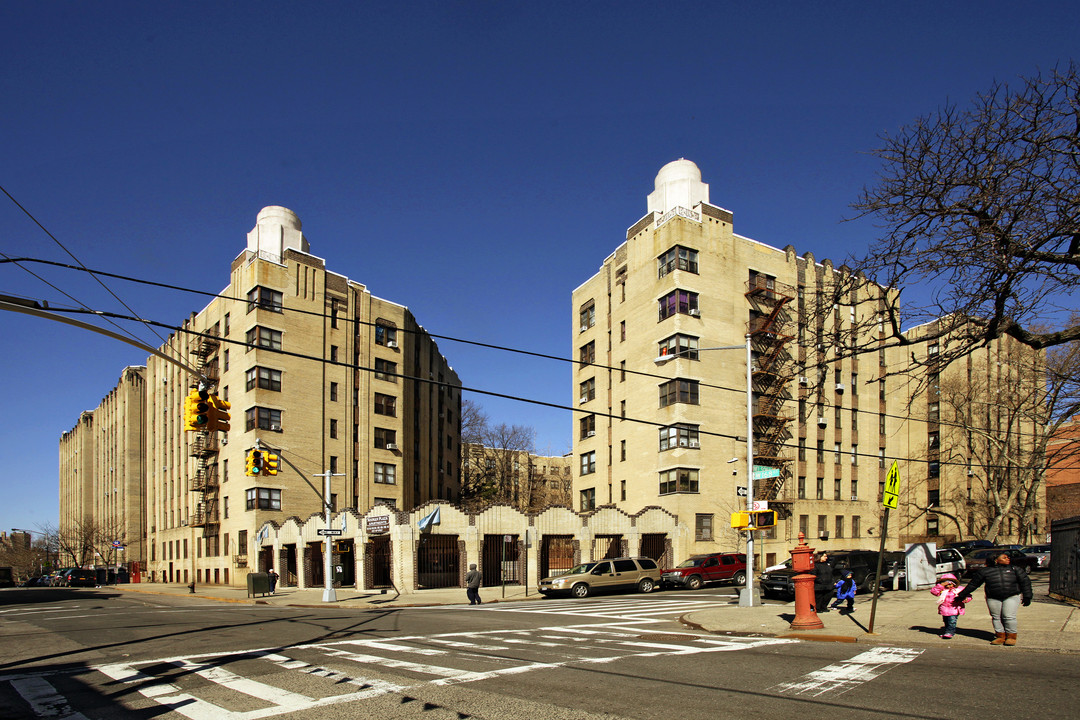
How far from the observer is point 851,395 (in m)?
55.3

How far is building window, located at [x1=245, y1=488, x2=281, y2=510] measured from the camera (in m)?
48.0

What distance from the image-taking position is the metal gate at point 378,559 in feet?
125

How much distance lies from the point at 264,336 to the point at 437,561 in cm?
2077

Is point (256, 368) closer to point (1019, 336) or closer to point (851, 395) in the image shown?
point (851, 395)

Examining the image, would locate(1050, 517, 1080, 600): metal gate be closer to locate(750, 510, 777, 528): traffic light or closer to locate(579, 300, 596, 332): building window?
locate(750, 510, 777, 528): traffic light

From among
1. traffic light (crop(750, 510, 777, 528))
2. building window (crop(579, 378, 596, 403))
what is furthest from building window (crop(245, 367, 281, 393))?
traffic light (crop(750, 510, 777, 528))

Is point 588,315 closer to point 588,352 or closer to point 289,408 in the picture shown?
point 588,352

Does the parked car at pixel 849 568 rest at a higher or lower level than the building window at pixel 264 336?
lower

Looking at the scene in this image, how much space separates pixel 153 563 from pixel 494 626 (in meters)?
64.9

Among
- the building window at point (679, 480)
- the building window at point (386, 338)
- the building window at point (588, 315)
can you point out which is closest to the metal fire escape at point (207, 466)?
the building window at point (386, 338)

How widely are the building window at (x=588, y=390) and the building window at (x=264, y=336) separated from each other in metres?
21.8

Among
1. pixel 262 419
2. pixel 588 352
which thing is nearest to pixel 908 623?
pixel 262 419

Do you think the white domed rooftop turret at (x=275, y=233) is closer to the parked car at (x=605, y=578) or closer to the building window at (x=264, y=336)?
the building window at (x=264, y=336)

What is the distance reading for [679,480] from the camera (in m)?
46.2
